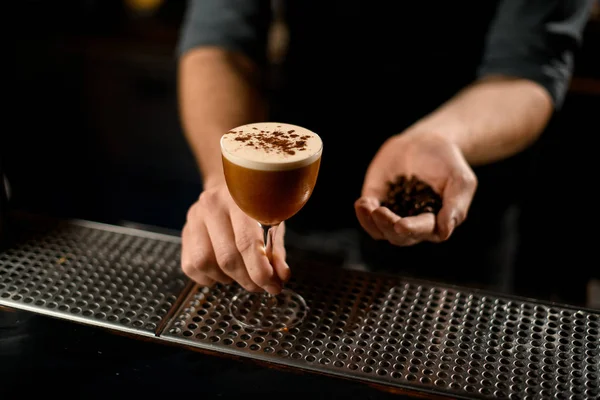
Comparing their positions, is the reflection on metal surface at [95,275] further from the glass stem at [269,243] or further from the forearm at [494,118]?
the forearm at [494,118]

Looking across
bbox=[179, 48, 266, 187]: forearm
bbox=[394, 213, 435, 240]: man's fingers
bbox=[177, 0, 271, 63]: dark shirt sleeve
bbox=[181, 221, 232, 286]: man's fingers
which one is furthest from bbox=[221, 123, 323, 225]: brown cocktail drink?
bbox=[177, 0, 271, 63]: dark shirt sleeve

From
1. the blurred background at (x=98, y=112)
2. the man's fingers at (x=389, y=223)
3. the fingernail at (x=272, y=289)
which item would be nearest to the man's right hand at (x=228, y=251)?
the fingernail at (x=272, y=289)

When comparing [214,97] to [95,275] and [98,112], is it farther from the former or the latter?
[98,112]

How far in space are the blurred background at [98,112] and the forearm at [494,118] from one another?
6.40ft

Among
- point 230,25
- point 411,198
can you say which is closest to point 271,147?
point 411,198

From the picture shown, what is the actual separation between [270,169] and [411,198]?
1.60 ft

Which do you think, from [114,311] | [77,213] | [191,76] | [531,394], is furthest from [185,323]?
[77,213]

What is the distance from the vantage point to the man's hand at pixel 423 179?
52.9 inches

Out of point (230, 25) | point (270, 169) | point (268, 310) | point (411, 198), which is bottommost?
point (268, 310)

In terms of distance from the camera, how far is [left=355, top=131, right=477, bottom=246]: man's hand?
134cm

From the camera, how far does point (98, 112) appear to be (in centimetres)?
444

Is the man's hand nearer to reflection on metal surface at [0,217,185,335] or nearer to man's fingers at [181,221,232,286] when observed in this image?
man's fingers at [181,221,232,286]

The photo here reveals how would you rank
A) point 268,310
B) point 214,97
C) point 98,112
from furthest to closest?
point 98,112
point 214,97
point 268,310

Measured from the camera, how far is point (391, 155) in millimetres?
1694
